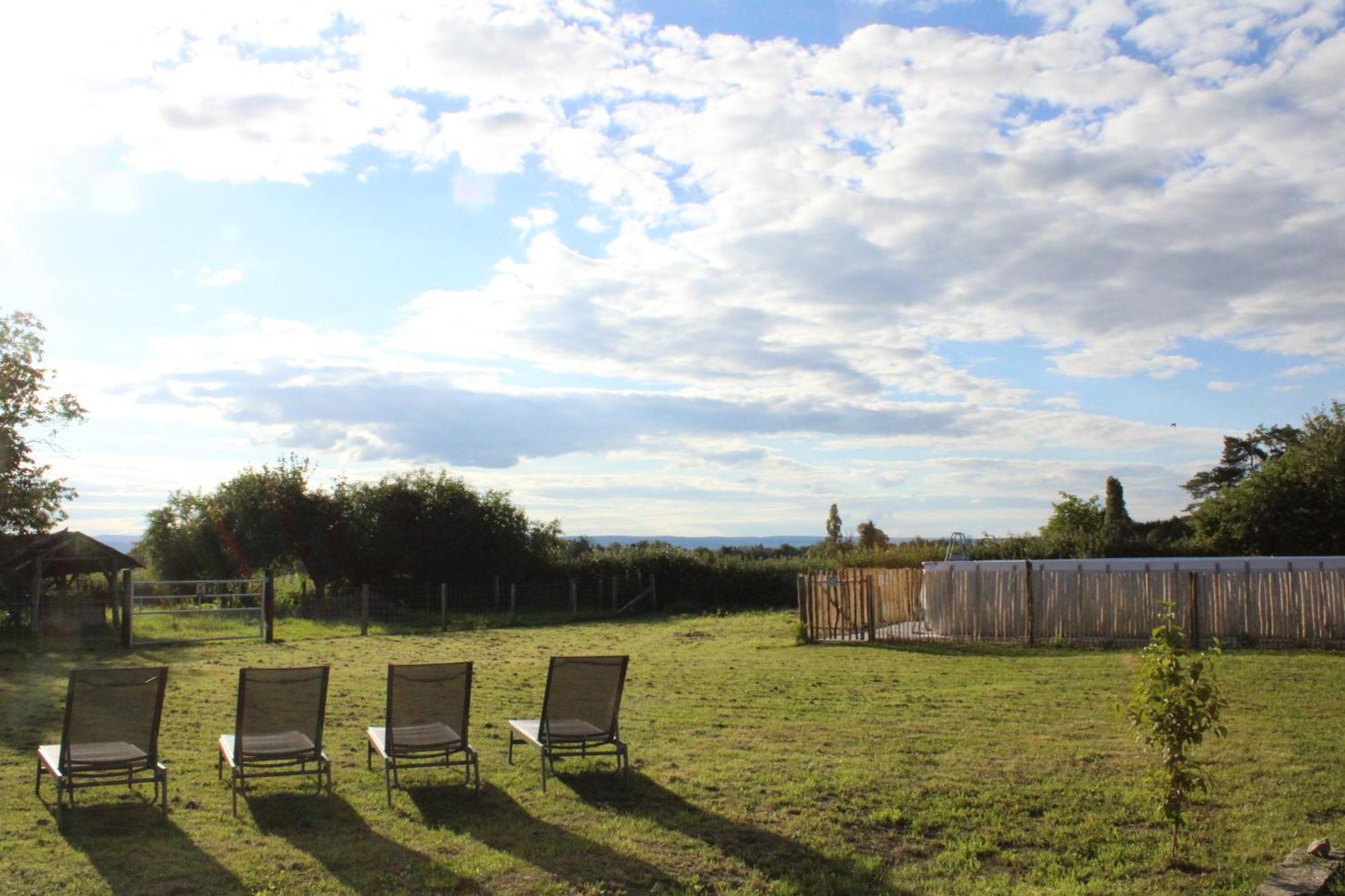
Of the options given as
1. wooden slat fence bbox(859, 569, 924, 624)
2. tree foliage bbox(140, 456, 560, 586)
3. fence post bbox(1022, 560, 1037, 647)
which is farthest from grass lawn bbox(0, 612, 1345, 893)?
tree foliage bbox(140, 456, 560, 586)

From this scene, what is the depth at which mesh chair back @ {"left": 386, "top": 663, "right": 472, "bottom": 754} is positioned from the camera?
764cm

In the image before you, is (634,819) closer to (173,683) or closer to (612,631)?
(173,683)

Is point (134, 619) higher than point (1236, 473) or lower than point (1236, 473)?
lower

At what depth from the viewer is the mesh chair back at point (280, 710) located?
7461mm

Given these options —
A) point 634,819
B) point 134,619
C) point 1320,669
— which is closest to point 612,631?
point 134,619

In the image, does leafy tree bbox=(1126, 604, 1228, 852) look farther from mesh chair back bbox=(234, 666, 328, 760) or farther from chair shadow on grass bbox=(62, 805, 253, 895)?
mesh chair back bbox=(234, 666, 328, 760)

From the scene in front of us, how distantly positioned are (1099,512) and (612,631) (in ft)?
63.2

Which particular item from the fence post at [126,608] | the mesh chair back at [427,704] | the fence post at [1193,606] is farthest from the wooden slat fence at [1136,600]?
the fence post at [126,608]

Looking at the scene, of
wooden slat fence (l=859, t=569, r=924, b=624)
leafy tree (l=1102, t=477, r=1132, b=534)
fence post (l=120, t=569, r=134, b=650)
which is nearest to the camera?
fence post (l=120, t=569, r=134, b=650)

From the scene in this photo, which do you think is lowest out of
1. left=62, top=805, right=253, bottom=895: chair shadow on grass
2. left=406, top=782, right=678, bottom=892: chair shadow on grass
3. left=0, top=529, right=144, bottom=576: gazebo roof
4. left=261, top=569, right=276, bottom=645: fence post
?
left=406, top=782, right=678, bottom=892: chair shadow on grass

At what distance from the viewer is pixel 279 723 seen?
7.64 metres

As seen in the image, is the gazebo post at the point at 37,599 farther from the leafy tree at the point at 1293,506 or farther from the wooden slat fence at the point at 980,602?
the leafy tree at the point at 1293,506

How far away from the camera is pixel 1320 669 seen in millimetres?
14625

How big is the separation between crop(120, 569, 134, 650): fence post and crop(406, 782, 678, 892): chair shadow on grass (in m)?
16.2
